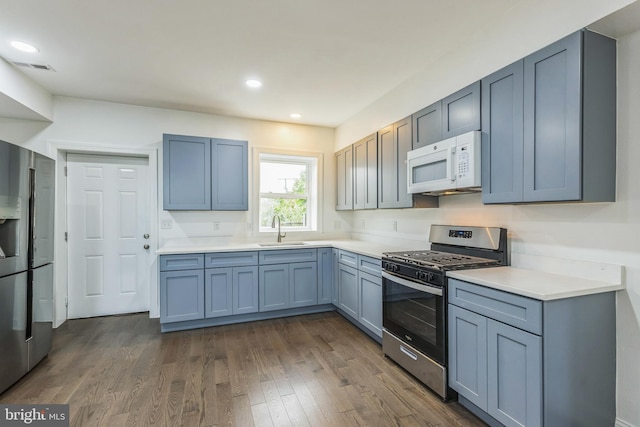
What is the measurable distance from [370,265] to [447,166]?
119 centimetres

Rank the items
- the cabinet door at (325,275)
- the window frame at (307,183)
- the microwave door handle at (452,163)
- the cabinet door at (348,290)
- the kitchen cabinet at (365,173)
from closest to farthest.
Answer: the microwave door handle at (452,163) → the cabinet door at (348,290) → the kitchen cabinet at (365,173) → the cabinet door at (325,275) → the window frame at (307,183)

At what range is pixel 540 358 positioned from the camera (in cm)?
146

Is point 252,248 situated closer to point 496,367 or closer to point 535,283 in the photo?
point 496,367

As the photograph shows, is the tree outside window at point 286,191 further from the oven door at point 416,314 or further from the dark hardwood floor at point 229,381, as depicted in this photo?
the oven door at point 416,314

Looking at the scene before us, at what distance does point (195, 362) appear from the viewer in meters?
2.58

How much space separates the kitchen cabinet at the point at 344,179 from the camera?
3.99 metres

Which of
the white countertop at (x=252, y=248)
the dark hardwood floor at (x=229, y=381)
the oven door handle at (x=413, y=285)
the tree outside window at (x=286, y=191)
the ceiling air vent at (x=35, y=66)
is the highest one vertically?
the ceiling air vent at (x=35, y=66)

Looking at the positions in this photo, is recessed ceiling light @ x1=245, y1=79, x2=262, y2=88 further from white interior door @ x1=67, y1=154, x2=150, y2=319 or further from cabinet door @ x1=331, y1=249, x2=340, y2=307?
cabinet door @ x1=331, y1=249, x2=340, y2=307

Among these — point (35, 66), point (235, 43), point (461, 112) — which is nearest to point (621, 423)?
point (461, 112)

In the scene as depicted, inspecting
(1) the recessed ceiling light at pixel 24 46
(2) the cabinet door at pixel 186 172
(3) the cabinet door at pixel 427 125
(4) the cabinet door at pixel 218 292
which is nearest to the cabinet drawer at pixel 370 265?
(3) the cabinet door at pixel 427 125

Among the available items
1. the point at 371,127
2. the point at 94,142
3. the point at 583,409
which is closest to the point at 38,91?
the point at 94,142

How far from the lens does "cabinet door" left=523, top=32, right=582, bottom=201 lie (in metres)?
1.57

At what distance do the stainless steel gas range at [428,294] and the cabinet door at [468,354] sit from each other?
2.2 inches

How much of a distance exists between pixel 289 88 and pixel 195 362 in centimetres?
273
